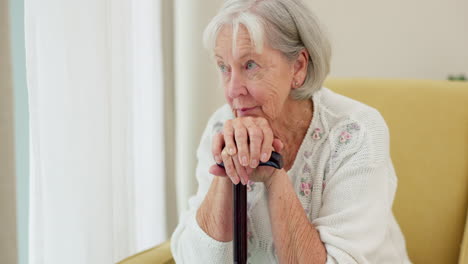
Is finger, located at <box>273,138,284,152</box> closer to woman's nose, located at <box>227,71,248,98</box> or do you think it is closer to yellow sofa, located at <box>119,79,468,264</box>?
woman's nose, located at <box>227,71,248,98</box>

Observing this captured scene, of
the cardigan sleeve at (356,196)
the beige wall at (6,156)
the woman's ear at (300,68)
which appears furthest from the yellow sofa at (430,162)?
the beige wall at (6,156)

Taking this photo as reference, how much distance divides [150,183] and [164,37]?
491 millimetres

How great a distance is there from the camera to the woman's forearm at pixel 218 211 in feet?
4.08

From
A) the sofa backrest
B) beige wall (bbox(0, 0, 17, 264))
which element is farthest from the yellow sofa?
beige wall (bbox(0, 0, 17, 264))

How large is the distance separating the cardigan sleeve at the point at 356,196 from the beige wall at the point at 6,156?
2.06 feet

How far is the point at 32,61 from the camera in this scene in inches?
53.8

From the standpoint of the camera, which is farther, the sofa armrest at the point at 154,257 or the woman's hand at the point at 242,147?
the sofa armrest at the point at 154,257

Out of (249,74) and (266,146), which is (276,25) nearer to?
(249,74)

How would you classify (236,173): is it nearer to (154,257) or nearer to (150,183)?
(154,257)

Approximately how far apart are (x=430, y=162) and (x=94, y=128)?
0.89 metres

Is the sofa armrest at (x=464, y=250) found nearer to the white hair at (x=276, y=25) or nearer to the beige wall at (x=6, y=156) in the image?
the white hair at (x=276, y=25)

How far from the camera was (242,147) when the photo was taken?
1096mm

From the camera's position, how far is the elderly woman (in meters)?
1.18

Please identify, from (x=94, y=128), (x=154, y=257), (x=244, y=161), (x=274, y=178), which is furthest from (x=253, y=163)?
(x=94, y=128)
